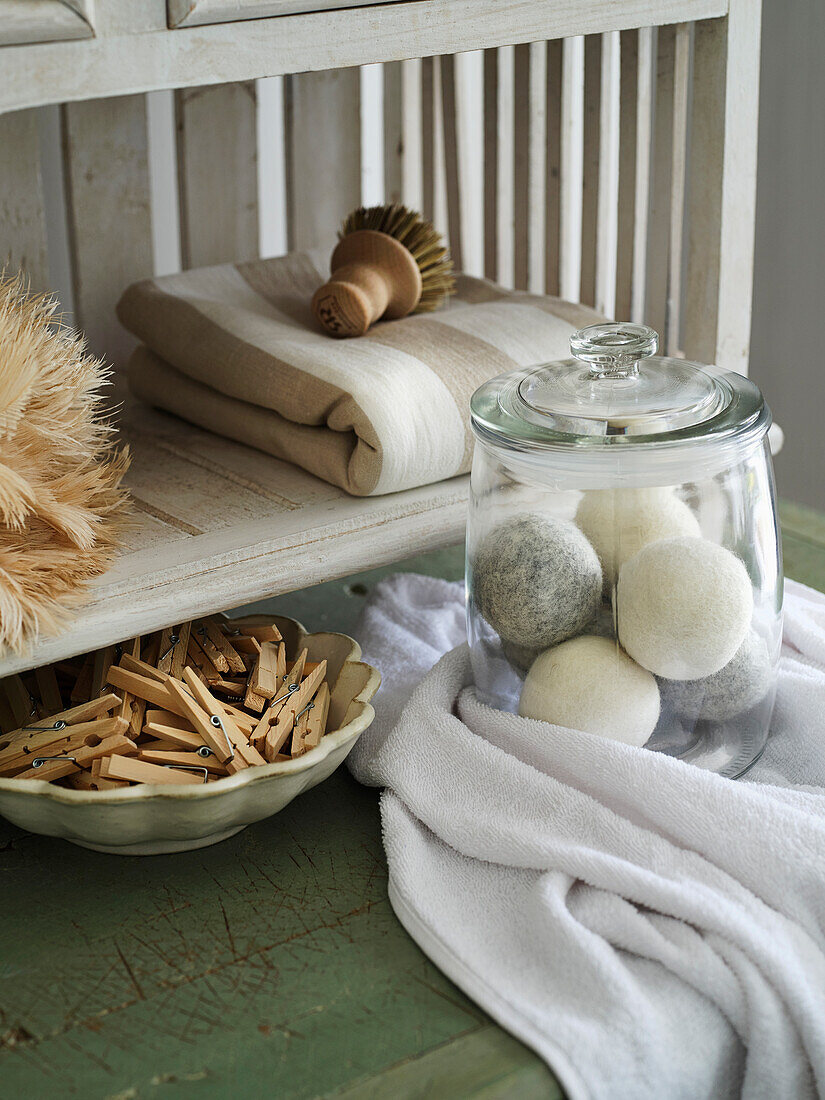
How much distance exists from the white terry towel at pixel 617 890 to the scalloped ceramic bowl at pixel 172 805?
2.3 inches

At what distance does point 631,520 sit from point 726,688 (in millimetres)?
98

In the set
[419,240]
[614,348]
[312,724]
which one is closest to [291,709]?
[312,724]

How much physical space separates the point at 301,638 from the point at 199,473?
137mm

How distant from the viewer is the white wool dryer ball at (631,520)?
1.79ft

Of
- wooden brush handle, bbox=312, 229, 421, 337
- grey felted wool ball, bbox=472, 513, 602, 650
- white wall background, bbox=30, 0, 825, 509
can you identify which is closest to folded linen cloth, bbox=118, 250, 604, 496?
wooden brush handle, bbox=312, 229, 421, 337

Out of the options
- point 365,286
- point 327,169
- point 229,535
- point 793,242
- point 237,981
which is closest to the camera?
point 237,981

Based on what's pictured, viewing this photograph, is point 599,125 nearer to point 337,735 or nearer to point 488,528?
point 488,528

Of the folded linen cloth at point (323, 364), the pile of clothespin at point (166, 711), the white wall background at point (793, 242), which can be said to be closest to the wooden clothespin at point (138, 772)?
the pile of clothespin at point (166, 711)

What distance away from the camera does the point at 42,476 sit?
0.56 m

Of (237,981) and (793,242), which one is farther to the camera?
(793,242)

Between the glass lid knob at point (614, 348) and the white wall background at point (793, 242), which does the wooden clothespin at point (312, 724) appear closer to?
the glass lid knob at point (614, 348)

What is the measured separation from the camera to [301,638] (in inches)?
26.0

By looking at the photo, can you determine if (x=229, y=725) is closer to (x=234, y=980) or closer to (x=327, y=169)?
(x=234, y=980)

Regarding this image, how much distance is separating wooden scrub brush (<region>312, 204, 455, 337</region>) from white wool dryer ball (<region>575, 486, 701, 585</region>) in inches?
10.3
